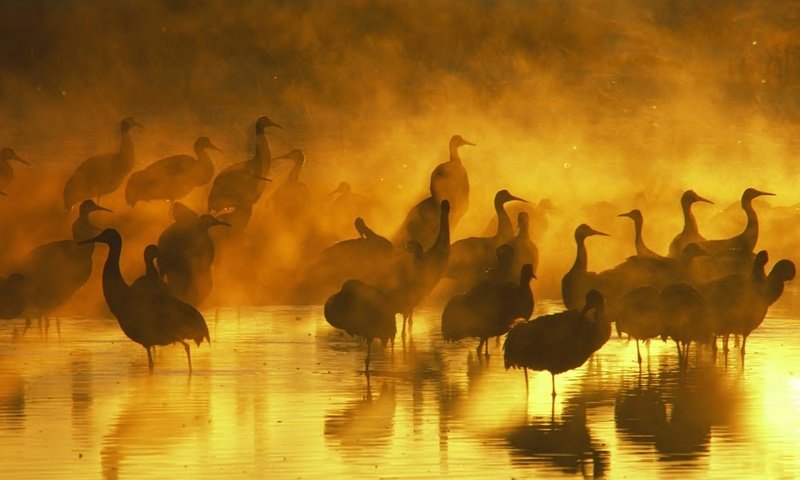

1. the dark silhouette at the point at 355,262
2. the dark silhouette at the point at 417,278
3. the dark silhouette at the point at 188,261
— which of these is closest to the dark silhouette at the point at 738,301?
the dark silhouette at the point at 417,278

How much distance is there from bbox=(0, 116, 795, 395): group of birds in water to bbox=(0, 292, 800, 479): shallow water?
0.36 m

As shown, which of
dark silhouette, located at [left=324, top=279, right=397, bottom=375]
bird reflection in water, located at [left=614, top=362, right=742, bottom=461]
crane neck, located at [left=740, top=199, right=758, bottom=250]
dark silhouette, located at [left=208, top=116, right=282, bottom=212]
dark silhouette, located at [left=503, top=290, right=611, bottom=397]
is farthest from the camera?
dark silhouette, located at [left=208, top=116, right=282, bottom=212]

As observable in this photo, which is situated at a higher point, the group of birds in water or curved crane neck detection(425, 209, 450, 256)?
curved crane neck detection(425, 209, 450, 256)

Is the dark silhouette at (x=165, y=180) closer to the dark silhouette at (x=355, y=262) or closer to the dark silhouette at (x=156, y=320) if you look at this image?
the dark silhouette at (x=355, y=262)

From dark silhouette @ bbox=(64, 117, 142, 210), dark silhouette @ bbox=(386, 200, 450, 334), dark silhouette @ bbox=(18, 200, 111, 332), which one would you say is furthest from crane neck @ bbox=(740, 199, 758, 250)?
dark silhouette @ bbox=(64, 117, 142, 210)

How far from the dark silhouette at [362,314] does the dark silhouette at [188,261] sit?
12.4ft

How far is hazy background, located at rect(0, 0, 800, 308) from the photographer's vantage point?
42.8 meters

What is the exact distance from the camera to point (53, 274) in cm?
2269

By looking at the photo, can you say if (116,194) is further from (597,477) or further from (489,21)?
(597,477)

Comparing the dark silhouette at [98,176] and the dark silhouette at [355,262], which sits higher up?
the dark silhouette at [98,176]

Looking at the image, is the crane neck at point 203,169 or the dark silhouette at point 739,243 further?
the crane neck at point 203,169

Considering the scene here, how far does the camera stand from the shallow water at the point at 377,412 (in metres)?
14.2

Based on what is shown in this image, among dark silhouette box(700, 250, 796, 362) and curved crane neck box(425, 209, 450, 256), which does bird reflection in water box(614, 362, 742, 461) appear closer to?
dark silhouette box(700, 250, 796, 362)

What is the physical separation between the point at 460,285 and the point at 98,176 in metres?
8.07
